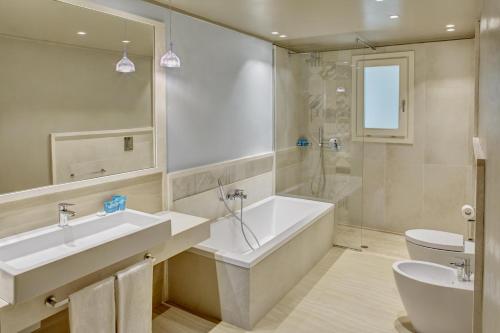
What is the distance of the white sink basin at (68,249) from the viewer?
1.62 meters

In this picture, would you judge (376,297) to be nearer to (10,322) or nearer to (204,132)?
(204,132)

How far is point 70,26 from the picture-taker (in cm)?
237

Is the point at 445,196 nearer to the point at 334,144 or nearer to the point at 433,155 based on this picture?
the point at 433,155

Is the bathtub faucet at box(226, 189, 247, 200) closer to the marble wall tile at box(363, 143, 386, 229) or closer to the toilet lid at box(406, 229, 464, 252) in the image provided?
the toilet lid at box(406, 229, 464, 252)

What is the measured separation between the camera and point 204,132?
3.51 m

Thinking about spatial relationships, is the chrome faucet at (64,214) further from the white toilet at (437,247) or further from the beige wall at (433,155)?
the beige wall at (433,155)

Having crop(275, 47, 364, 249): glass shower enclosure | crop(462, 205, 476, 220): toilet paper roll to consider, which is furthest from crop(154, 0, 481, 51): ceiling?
crop(462, 205, 476, 220): toilet paper roll

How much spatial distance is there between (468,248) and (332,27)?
236 cm

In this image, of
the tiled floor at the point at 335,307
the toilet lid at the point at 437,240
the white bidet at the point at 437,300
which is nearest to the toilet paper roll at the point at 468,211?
the toilet lid at the point at 437,240

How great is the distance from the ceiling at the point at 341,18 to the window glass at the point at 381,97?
0.42 meters

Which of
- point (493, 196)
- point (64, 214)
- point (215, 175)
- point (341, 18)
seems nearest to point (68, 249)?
point (64, 214)

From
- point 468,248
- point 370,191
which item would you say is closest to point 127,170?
point 468,248

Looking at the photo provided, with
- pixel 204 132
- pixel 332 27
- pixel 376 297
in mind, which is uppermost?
pixel 332 27

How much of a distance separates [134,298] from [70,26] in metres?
1.70
